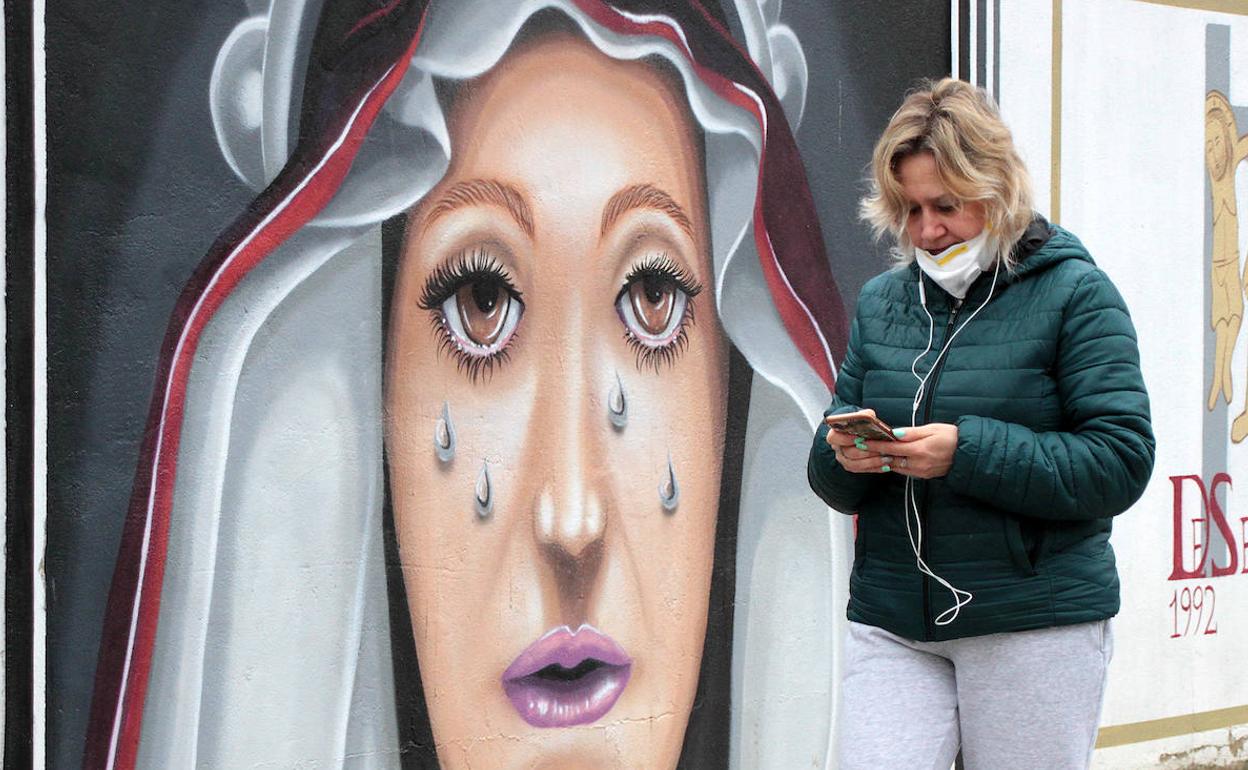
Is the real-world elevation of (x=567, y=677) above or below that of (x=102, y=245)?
below

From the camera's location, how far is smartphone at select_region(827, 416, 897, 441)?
8.25 ft

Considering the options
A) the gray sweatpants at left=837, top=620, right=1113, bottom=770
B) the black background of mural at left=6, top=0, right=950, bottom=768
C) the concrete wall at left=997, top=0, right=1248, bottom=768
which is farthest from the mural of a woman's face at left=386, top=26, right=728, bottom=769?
the concrete wall at left=997, top=0, right=1248, bottom=768

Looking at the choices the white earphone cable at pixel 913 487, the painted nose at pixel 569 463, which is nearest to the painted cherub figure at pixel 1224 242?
the painted nose at pixel 569 463

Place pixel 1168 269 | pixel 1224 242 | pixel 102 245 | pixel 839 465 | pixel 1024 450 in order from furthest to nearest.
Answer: pixel 1224 242 < pixel 1168 269 < pixel 102 245 < pixel 839 465 < pixel 1024 450

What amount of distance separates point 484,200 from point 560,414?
0.63 meters

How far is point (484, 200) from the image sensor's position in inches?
156

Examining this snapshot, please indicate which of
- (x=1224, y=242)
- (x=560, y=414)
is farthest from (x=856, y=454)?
(x=1224, y=242)

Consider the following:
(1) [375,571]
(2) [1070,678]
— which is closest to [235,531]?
(1) [375,571]

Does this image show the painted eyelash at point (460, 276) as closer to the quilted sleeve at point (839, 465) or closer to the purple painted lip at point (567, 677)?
the purple painted lip at point (567, 677)

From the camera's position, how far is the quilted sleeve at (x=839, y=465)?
277cm

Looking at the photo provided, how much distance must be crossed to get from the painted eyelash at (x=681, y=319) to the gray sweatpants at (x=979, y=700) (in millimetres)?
1585

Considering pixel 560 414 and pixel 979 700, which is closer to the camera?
pixel 979 700

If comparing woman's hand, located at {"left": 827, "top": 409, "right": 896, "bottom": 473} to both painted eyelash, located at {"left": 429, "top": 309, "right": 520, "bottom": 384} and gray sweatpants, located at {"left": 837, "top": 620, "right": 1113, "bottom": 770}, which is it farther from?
painted eyelash, located at {"left": 429, "top": 309, "right": 520, "bottom": 384}

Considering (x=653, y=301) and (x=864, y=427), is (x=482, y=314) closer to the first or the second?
(x=653, y=301)
